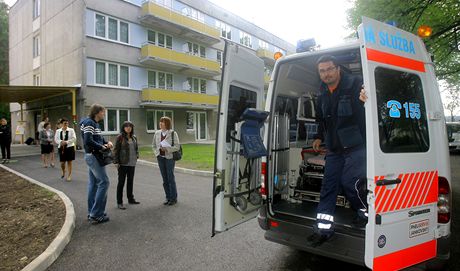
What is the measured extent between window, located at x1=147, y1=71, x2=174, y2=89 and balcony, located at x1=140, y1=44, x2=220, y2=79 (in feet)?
1.55

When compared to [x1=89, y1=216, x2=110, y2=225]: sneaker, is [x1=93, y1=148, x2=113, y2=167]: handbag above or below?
above

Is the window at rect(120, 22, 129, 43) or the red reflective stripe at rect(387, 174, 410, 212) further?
the window at rect(120, 22, 129, 43)

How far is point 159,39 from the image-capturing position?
906 inches

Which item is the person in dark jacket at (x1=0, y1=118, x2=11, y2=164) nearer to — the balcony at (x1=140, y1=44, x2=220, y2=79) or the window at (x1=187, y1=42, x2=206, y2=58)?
the balcony at (x1=140, y1=44, x2=220, y2=79)

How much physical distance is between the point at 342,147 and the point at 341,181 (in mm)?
361

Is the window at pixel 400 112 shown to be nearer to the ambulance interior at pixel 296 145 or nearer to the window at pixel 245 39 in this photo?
the ambulance interior at pixel 296 145

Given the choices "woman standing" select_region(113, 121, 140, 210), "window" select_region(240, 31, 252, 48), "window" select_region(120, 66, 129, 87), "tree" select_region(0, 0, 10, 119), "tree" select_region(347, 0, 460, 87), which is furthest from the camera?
"tree" select_region(0, 0, 10, 119)

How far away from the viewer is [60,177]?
→ 30.9ft

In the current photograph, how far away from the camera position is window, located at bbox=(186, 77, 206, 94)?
25361 mm

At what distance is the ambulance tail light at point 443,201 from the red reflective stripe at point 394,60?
1093 mm

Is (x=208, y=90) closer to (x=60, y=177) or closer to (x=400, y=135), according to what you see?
(x=60, y=177)

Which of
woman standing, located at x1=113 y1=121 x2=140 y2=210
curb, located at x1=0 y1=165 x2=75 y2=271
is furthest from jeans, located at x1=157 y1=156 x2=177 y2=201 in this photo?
curb, located at x1=0 y1=165 x2=75 y2=271

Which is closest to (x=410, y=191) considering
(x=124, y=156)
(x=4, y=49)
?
(x=124, y=156)

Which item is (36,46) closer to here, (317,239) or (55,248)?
(55,248)
